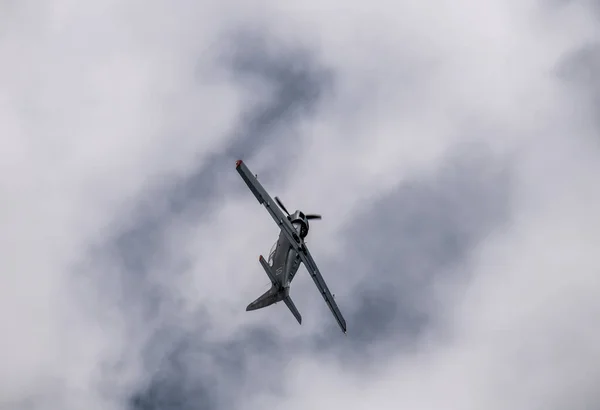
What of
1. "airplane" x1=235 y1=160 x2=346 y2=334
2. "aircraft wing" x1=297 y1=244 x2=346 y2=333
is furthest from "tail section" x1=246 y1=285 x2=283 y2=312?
"aircraft wing" x1=297 y1=244 x2=346 y2=333

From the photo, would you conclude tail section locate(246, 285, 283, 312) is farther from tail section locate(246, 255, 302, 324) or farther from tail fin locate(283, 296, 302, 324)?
tail fin locate(283, 296, 302, 324)

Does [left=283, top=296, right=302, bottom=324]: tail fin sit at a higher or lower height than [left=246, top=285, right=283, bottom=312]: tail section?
lower

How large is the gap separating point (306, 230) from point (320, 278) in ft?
27.6

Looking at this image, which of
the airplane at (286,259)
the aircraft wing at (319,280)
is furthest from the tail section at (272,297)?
the aircraft wing at (319,280)

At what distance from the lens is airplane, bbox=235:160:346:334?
3873 inches

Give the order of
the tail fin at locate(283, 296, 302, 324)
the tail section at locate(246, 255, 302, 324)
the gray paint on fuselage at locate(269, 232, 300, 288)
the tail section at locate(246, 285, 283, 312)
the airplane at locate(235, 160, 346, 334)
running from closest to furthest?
the airplane at locate(235, 160, 346, 334)
the gray paint on fuselage at locate(269, 232, 300, 288)
the tail section at locate(246, 255, 302, 324)
the tail section at locate(246, 285, 283, 312)
the tail fin at locate(283, 296, 302, 324)

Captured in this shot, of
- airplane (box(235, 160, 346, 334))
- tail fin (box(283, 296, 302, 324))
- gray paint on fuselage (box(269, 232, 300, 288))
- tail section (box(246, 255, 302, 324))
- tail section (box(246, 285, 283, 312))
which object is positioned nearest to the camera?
airplane (box(235, 160, 346, 334))

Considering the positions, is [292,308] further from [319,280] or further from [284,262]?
[284,262]

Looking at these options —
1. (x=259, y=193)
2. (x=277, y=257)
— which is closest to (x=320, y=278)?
(x=277, y=257)

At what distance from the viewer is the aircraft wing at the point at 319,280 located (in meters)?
102

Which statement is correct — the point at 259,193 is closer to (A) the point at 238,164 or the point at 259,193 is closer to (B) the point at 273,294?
(A) the point at 238,164

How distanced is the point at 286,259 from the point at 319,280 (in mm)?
6347

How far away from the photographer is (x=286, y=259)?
339ft

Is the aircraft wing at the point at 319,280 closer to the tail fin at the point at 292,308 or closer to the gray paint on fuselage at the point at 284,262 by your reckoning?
the gray paint on fuselage at the point at 284,262
